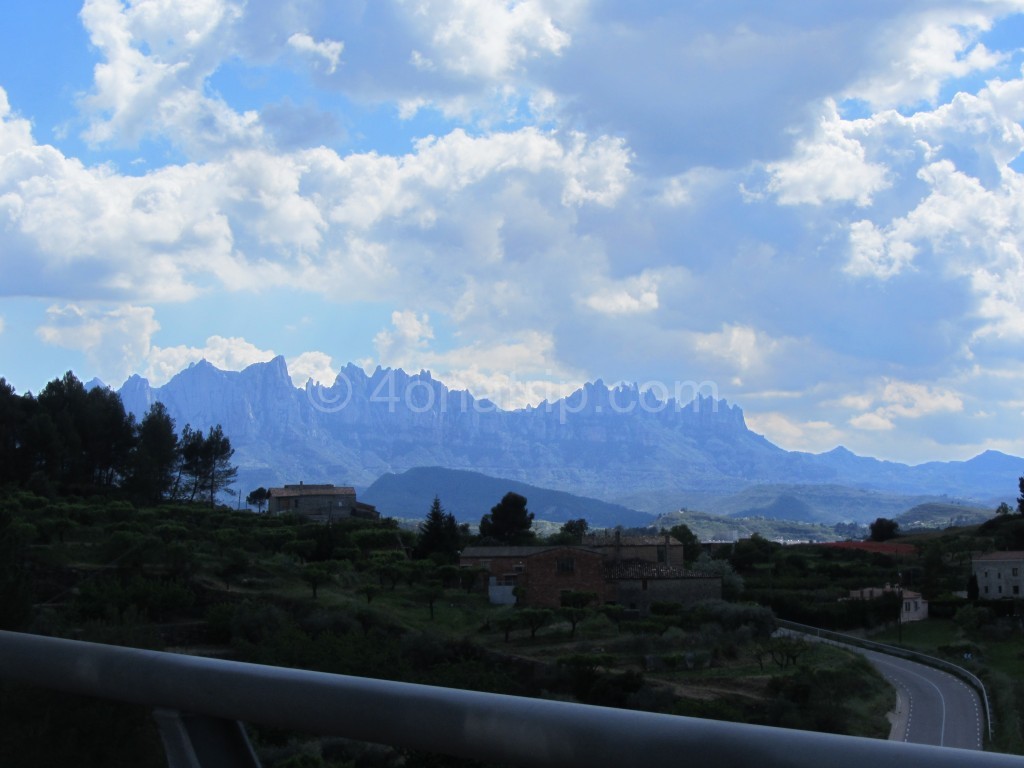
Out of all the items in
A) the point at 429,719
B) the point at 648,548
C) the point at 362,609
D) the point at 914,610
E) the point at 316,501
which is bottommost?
the point at 914,610

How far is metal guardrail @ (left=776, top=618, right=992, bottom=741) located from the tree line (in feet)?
101

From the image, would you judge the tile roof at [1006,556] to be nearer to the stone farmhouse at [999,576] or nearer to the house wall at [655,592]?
the stone farmhouse at [999,576]

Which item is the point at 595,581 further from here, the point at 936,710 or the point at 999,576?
the point at 936,710

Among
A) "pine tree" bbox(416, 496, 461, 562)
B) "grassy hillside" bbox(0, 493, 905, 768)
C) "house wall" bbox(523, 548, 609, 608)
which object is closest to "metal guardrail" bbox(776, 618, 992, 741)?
"grassy hillside" bbox(0, 493, 905, 768)

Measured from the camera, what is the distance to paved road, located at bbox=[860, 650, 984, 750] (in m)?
11.6

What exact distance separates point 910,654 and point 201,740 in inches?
977

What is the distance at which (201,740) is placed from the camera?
228cm

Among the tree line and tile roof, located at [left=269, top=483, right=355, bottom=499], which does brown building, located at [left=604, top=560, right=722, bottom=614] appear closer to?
the tree line

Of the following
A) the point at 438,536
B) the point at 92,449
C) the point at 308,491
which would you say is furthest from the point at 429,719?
the point at 308,491

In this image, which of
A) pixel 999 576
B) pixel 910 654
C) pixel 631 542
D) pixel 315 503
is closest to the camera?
pixel 910 654

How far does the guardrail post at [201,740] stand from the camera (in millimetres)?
2270

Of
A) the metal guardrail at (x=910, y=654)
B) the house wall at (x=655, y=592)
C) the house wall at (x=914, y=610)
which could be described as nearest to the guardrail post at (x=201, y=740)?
the metal guardrail at (x=910, y=654)

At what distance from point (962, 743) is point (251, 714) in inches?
428

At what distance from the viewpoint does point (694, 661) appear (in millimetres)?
21750
